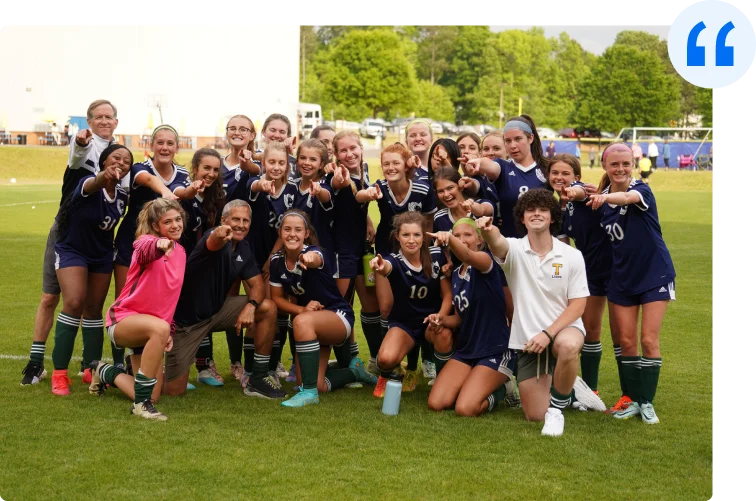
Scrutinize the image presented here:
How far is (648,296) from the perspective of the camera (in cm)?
580

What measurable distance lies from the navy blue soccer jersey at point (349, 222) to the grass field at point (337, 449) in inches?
45.5

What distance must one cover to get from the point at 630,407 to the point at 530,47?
68.1 metres

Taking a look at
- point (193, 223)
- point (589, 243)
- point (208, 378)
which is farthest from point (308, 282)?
point (589, 243)

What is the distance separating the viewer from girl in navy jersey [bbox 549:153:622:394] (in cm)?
616

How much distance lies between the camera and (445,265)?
638 cm

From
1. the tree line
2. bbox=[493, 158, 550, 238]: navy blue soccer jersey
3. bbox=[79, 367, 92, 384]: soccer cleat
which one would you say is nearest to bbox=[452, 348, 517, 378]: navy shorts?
bbox=[493, 158, 550, 238]: navy blue soccer jersey

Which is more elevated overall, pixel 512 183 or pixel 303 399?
pixel 512 183

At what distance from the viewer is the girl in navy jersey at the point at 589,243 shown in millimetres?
6156

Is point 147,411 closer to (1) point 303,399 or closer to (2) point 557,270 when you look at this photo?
(1) point 303,399

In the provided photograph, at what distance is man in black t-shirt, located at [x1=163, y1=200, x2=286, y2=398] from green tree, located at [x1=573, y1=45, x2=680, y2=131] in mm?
57343

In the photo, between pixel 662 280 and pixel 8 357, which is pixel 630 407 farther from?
pixel 8 357

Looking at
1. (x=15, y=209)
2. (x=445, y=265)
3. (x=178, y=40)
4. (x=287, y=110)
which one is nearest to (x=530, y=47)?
(x=287, y=110)

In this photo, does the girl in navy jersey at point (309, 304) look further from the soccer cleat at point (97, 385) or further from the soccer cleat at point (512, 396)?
the soccer cleat at point (97, 385)

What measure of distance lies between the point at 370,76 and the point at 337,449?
53.8 meters
